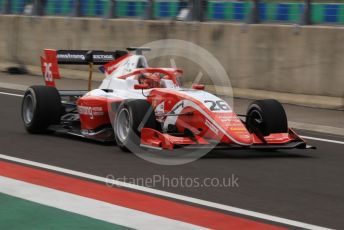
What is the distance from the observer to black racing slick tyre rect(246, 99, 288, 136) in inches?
434

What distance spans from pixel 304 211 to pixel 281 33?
962 centimetres

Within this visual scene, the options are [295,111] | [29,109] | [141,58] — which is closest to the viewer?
[141,58]

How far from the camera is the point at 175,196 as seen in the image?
8.30 metres

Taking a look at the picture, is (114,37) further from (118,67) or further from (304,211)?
(304,211)

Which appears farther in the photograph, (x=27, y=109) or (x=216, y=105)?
(x=27, y=109)

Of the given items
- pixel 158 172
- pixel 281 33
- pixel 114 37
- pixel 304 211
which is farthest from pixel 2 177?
pixel 114 37

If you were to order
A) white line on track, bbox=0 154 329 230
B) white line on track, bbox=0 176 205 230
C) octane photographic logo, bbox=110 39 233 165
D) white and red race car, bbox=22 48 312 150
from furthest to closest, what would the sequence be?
octane photographic logo, bbox=110 39 233 165, white and red race car, bbox=22 48 312 150, white line on track, bbox=0 154 329 230, white line on track, bbox=0 176 205 230

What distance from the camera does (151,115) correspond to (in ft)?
35.0

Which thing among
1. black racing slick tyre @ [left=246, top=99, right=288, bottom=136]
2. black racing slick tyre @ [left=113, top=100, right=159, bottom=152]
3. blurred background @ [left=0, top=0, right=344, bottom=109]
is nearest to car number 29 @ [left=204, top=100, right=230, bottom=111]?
black racing slick tyre @ [left=246, top=99, right=288, bottom=136]

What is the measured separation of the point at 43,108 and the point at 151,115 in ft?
7.70

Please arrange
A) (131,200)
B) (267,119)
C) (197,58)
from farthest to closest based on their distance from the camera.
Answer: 1. (197,58)
2. (267,119)
3. (131,200)

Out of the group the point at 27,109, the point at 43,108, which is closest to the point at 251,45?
the point at 27,109

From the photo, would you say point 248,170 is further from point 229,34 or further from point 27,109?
point 229,34

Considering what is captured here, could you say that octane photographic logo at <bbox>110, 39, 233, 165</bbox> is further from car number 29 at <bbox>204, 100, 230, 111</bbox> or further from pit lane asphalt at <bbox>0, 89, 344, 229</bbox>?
car number 29 at <bbox>204, 100, 230, 111</bbox>
